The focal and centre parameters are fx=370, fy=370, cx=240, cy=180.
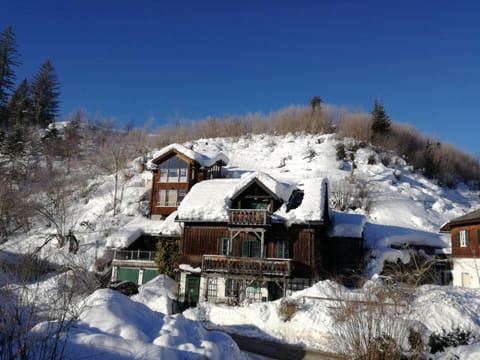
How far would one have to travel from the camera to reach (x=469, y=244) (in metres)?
27.6

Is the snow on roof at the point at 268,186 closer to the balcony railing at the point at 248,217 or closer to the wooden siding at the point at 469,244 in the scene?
the balcony railing at the point at 248,217

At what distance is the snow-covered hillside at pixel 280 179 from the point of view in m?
8.29

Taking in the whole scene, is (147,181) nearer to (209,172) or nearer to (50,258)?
(209,172)

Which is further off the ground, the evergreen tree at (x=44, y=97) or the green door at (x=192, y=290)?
the evergreen tree at (x=44, y=97)

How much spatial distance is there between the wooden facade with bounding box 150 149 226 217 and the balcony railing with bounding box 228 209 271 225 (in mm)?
11743

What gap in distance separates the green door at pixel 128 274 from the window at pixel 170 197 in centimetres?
864

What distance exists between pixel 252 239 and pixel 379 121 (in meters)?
36.2

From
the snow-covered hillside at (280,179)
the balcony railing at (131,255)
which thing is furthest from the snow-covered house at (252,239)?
the balcony railing at (131,255)

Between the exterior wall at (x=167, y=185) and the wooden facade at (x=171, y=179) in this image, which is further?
the wooden facade at (x=171, y=179)

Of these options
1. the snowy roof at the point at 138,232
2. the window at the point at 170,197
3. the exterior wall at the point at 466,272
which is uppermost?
the window at the point at 170,197

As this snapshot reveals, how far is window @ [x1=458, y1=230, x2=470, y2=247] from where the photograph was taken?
91.5 ft

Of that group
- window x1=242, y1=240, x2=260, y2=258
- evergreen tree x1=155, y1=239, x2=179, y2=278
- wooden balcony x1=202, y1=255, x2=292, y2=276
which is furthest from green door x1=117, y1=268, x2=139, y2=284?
window x1=242, y1=240, x2=260, y2=258

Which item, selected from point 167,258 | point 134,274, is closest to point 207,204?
point 167,258

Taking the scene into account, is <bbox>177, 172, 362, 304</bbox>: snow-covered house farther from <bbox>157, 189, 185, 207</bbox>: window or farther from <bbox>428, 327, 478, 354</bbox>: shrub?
<bbox>428, 327, 478, 354</bbox>: shrub
